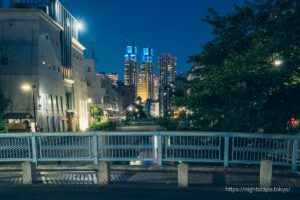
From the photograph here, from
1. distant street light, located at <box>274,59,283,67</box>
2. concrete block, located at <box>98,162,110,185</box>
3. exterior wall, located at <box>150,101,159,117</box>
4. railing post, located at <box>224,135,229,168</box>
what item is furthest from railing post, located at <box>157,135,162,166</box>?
exterior wall, located at <box>150,101,159,117</box>

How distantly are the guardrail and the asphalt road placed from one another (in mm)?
1945

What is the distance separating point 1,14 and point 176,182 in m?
45.4

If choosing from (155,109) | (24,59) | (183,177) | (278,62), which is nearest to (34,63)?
(24,59)

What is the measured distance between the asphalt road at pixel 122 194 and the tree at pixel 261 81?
11.5 ft

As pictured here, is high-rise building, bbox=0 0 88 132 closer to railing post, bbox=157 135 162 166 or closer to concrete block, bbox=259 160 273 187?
railing post, bbox=157 135 162 166

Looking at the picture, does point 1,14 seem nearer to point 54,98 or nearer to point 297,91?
point 54,98

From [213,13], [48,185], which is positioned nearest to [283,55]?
[213,13]

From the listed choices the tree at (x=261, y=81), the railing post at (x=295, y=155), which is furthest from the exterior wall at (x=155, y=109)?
the railing post at (x=295, y=155)

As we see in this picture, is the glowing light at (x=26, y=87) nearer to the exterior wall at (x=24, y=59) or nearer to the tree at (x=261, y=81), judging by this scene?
the exterior wall at (x=24, y=59)

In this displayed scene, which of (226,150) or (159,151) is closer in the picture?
(226,150)

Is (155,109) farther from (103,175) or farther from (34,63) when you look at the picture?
(103,175)

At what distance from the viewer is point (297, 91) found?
9.59 meters

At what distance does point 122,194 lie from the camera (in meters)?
7.61

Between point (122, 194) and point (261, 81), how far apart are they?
6478 millimetres
